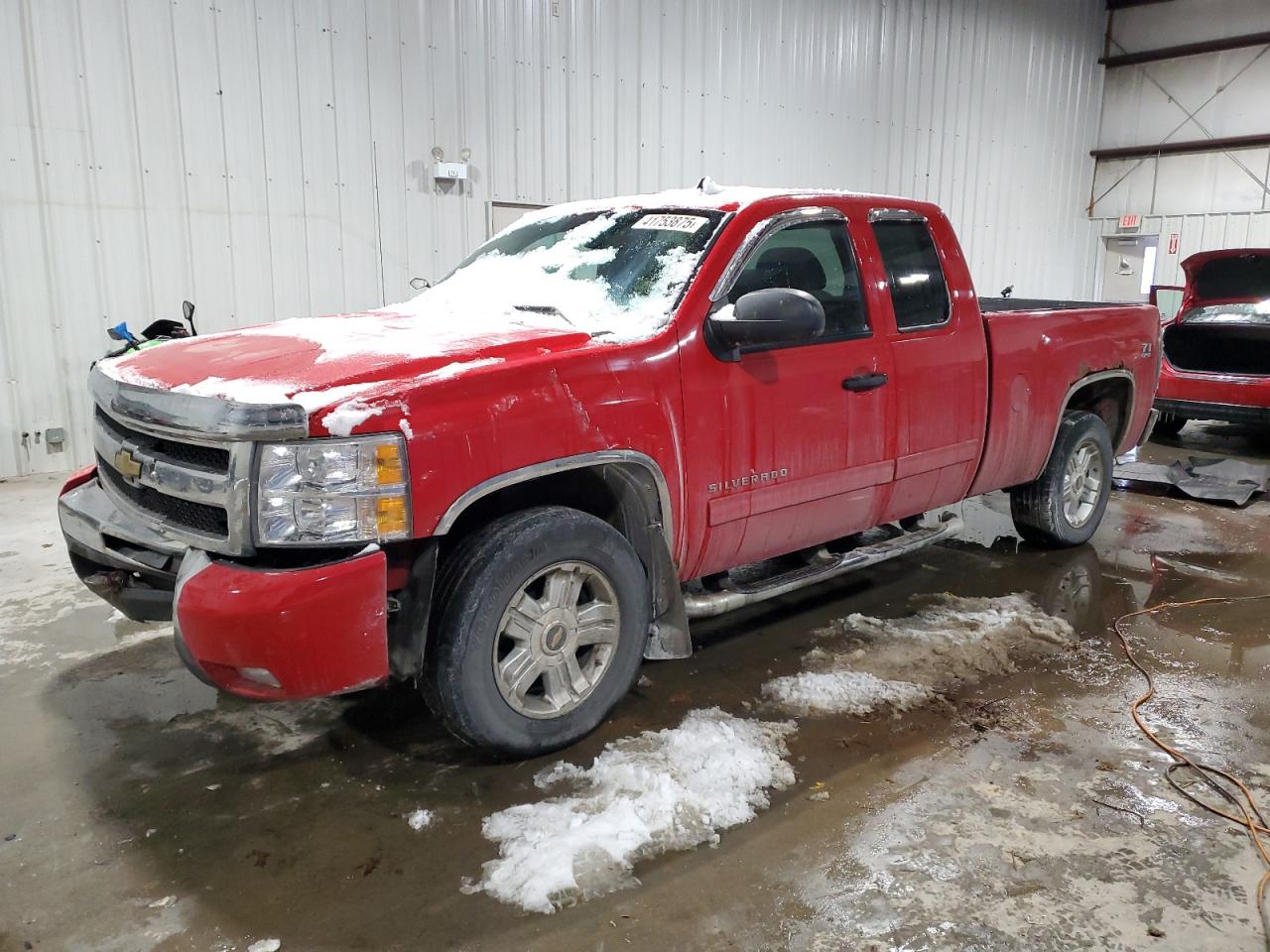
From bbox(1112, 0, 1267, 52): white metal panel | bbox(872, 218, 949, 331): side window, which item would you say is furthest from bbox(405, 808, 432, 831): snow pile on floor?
bbox(1112, 0, 1267, 52): white metal panel

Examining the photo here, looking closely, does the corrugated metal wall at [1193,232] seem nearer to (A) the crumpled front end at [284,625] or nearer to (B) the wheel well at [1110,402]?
(B) the wheel well at [1110,402]

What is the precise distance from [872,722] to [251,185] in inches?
277

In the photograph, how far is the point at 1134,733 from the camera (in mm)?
3412

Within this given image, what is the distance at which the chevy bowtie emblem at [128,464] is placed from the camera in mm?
2920

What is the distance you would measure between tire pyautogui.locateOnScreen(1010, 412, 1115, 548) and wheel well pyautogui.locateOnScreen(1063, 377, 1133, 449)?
17 centimetres

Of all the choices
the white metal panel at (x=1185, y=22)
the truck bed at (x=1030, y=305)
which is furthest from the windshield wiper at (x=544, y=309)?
the white metal panel at (x=1185, y=22)

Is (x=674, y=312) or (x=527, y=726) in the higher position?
(x=674, y=312)

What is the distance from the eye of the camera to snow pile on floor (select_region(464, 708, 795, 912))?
8.31 ft

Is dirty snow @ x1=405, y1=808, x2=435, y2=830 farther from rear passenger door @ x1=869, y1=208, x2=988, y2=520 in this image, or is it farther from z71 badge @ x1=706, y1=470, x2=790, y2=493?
rear passenger door @ x1=869, y1=208, x2=988, y2=520

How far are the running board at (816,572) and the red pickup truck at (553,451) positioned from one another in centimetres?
2

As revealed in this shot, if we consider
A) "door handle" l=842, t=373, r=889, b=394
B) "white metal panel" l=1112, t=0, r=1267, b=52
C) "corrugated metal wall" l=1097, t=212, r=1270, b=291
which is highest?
"white metal panel" l=1112, t=0, r=1267, b=52

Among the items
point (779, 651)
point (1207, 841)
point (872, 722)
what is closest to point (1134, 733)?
point (1207, 841)

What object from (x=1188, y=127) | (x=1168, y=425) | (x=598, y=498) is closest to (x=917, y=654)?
(x=598, y=498)

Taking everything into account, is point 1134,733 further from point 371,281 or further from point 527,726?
point 371,281
